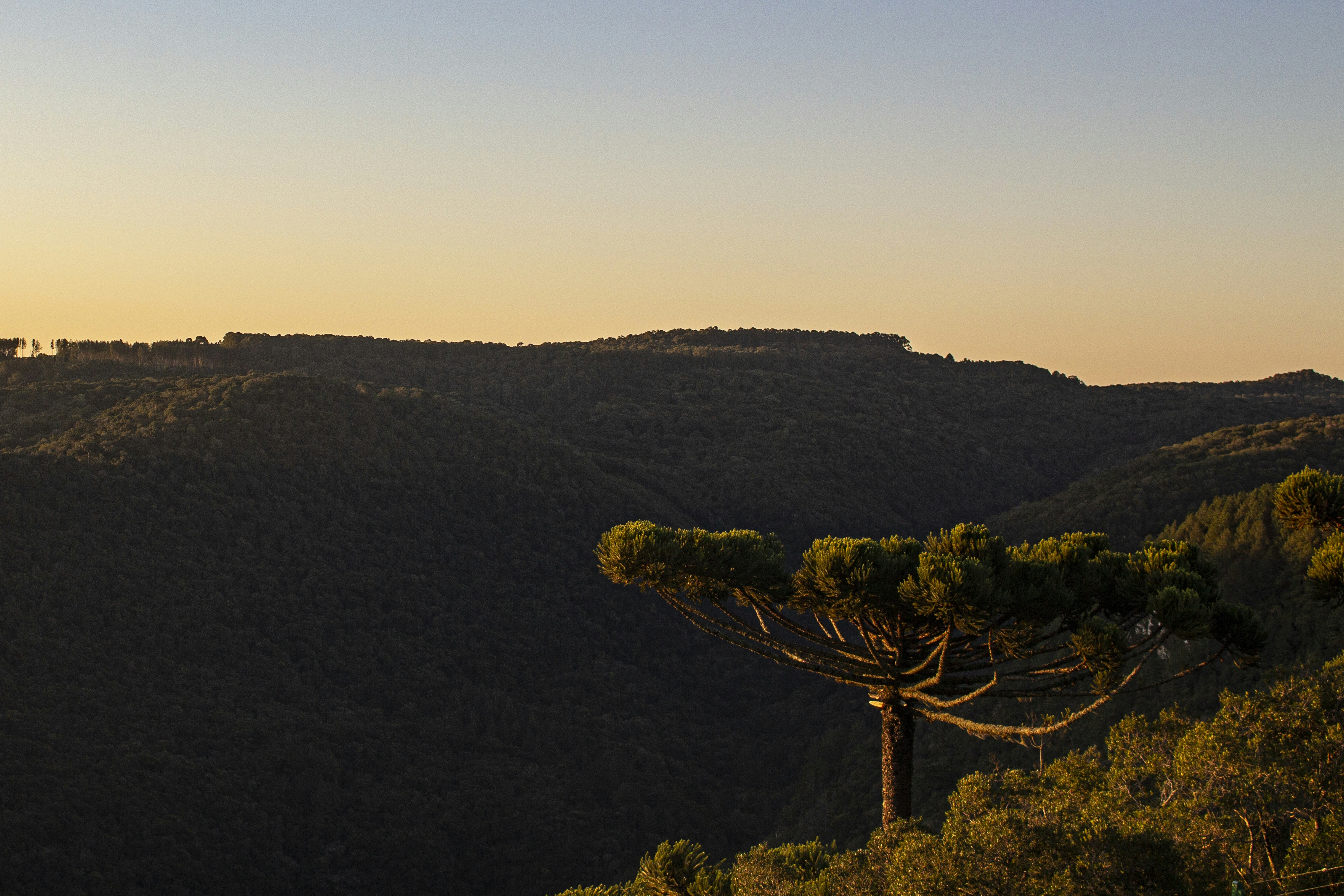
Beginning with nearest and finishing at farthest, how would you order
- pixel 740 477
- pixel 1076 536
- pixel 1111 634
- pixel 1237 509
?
pixel 1111 634, pixel 1076 536, pixel 1237 509, pixel 740 477

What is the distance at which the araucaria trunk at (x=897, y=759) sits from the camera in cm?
1120

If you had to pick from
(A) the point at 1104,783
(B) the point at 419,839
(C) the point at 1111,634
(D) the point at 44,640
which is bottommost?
(B) the point at 419,839

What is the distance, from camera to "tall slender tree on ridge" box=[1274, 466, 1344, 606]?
34.9 ft

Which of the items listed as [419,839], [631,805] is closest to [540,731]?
[631,805]

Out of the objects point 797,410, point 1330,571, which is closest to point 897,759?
point 1330,571

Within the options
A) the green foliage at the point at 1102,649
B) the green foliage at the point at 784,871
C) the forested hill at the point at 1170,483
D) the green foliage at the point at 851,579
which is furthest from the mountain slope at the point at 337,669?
the green foliage at the point at 1102,649

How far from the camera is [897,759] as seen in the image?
11.5 m

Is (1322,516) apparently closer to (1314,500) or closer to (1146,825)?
(1314,500)

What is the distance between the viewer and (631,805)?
4628 cm

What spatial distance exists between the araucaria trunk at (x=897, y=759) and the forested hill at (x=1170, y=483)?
42.3 meters

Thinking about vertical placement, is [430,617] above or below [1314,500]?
below

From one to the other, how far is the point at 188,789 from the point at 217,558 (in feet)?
55.7

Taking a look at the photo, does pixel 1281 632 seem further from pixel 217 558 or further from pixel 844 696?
pixel 217 558

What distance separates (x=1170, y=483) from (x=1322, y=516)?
50.1 metres
